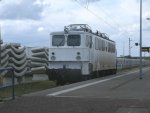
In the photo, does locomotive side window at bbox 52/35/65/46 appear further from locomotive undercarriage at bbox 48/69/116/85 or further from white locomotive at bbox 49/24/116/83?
locomotive undercarriage at bbox 48/69/116/85

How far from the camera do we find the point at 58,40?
31.5 m

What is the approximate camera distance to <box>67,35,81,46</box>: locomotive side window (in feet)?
103

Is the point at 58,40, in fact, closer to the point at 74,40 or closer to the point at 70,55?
the point at 74,40

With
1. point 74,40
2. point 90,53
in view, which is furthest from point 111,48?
point 74,40

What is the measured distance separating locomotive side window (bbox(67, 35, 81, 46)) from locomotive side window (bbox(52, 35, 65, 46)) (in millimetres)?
394

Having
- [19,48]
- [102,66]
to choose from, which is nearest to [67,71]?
[19,48]

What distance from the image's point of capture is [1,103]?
1593 centimetres

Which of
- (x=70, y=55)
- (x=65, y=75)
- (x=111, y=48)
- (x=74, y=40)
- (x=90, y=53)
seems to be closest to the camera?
(x=65, y=75)

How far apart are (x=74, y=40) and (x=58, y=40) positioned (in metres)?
1.04

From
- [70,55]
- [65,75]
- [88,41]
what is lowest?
[65,75]

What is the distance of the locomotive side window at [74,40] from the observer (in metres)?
31.4

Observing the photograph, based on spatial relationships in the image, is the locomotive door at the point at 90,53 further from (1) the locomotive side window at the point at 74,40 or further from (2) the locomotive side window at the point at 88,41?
(1) the locomotive side window at the point at 74,40

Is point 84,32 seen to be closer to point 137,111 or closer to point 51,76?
point 51,76

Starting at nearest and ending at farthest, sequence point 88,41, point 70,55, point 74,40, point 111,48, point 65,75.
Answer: point 65,75 → point 70,55 → point 74,40 → point 88,41 → point 111,48
